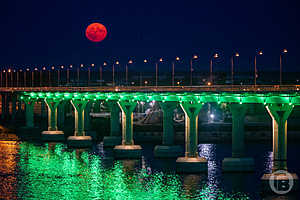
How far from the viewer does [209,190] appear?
222 ft

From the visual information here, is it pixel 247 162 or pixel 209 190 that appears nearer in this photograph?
pixel 209 190

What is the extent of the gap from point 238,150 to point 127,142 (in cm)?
2548

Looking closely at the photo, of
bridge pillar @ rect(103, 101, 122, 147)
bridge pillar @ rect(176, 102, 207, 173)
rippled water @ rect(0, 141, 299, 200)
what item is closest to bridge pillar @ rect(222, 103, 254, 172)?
rippled water @ rect(0, 141, 299, 200)

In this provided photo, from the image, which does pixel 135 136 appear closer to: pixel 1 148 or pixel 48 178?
pixel 1 148

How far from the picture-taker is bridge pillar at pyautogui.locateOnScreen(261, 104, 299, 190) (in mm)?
63062

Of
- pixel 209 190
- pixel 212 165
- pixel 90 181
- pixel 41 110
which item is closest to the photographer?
pixel 209 190

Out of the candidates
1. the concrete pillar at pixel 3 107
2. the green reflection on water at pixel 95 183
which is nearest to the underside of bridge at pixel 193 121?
the green reflection on water at pixel 95 183

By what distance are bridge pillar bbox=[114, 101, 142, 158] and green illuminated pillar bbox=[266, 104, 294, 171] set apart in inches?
1305

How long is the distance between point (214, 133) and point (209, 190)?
68992mm

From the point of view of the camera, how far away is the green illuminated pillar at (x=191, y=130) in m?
81.4

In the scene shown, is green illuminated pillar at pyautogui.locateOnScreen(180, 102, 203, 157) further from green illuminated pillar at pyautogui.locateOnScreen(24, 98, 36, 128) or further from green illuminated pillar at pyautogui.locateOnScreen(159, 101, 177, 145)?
green illuminated pillar at pyautogui.locateOnScreen(24, 98, 36, 128)

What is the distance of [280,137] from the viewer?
6662cm

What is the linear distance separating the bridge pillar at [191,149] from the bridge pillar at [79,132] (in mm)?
36765

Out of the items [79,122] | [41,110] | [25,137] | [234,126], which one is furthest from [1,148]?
[41,110]
